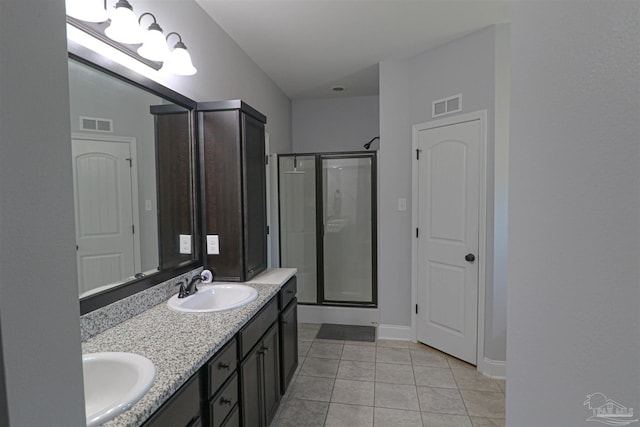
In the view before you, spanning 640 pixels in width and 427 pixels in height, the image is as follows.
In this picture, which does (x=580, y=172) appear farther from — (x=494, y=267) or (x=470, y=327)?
(x=470, y=327)

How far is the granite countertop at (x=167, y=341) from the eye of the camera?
3.13 feet

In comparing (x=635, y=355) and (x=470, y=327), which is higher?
(x=635, y=355)

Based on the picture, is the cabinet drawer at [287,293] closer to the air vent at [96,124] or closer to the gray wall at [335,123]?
the air vent at [96,124]

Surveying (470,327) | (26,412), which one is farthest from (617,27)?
(470,327)

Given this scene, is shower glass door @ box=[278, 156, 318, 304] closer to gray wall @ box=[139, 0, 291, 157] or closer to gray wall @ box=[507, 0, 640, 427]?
gray wall @ box=[139, 0, 291, 157]

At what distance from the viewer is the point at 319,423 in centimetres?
213

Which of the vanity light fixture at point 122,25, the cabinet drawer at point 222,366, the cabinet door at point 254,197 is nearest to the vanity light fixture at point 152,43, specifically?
the vanity light fixture at point 122,25

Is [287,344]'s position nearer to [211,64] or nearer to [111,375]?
[111,375]

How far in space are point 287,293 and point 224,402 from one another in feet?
3.34

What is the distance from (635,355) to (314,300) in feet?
11.9

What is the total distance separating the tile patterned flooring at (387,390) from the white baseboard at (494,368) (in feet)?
0.17

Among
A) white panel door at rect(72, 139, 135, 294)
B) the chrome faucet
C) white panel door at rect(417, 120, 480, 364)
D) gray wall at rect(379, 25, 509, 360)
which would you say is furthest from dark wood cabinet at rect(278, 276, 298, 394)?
white panel door at rect(417, 120, 480, 364)

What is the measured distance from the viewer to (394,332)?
3.41 m

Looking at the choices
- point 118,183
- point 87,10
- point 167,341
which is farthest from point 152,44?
point 167,341
